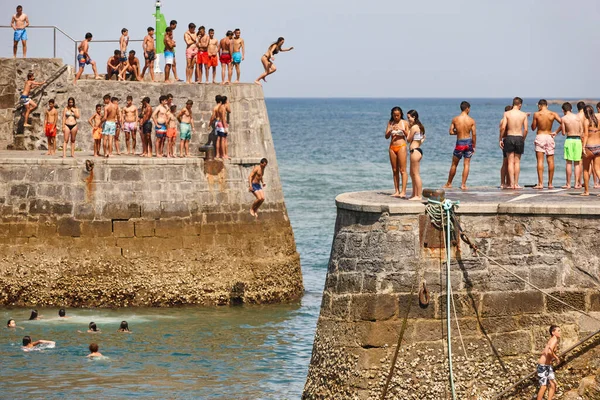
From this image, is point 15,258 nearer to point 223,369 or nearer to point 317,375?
point 223,369

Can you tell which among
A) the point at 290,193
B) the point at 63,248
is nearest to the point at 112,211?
the point at 63,248

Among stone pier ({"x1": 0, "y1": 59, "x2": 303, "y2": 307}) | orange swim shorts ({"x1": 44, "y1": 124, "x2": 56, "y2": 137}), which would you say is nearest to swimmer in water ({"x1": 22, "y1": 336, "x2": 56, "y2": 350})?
stone pier ({"x1": 0, "y1": 59, "x2": 303, "y2": 307})

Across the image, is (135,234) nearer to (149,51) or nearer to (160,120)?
(160,120)

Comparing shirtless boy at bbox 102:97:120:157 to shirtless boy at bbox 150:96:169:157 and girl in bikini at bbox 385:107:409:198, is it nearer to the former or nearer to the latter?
shirtless boy at bbox 150:96:169:157

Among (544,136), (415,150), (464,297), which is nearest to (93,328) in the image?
(544,136)

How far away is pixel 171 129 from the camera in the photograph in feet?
95.6

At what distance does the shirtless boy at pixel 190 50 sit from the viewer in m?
30.9

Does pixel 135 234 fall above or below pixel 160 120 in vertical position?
below

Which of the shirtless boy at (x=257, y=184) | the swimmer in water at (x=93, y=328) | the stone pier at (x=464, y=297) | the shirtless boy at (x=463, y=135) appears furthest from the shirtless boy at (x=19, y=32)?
the stone pier at (x=464, y=297)

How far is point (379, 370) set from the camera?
56.7 ft

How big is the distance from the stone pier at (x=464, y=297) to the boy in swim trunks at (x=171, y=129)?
39.2 feet

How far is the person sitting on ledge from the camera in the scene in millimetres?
31344

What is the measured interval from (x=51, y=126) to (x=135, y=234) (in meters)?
3.43

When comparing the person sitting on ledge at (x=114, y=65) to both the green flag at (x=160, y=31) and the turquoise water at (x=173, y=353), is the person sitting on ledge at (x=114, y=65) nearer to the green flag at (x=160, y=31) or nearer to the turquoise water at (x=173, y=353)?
the green flag at (x=160, y=31)
